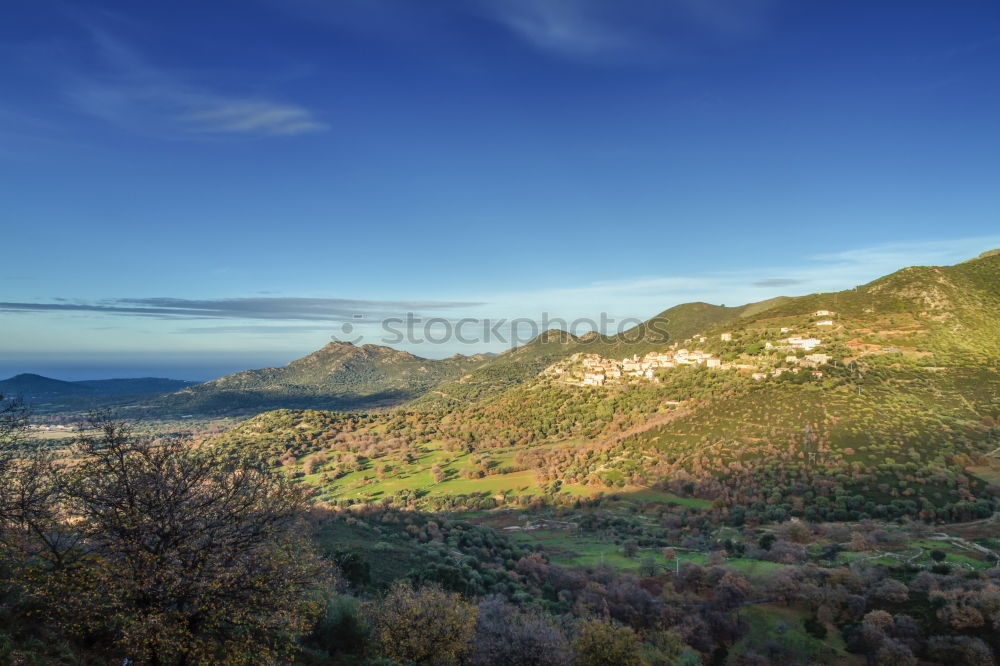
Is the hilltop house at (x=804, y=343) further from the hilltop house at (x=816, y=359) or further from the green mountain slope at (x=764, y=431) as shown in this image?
the hilltop house at (x=816, y=359)

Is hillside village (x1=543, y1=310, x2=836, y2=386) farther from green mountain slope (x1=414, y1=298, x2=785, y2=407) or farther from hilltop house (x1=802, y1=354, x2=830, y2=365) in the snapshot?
green mountain slope (x1=414, y1=298, x2=785, y2=407)

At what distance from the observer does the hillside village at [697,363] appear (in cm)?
8925

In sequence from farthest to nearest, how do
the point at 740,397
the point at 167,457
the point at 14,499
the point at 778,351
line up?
the point at 778,351
the point at 740,397
the point at 14,499
the point at 167,457

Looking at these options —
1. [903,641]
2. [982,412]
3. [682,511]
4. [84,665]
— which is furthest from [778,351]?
[84,665]

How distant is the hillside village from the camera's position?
89.2 m

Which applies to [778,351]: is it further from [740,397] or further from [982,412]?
[982,412]

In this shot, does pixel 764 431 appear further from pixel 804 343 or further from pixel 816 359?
pixel 804 343

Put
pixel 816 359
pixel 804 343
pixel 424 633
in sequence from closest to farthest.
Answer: pixel 424 633, pixel 816 359, pixel 804 343

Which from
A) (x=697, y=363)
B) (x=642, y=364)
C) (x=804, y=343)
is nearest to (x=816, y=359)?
(x=804, y=343)

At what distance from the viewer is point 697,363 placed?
106 meters

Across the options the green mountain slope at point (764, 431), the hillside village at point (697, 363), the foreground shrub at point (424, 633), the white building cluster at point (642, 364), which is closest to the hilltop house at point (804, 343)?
the hillside village at point (697, 363)

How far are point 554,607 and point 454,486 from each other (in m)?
51.6

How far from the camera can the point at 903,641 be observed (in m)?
27.8

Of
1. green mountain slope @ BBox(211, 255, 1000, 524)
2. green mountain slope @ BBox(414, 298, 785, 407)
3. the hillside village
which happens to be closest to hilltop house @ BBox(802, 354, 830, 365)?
the hillside village
